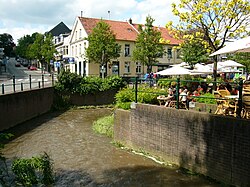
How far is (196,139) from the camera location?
799cm

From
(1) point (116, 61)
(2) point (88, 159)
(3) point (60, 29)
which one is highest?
(3) point (60, 29)

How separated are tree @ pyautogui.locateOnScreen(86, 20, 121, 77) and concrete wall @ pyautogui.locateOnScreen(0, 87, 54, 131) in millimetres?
15475

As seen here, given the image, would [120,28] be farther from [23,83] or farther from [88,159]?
[88,159]

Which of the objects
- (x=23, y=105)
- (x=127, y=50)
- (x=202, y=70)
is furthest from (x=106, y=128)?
(x=127, y=50)

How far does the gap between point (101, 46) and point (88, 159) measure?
2770cm

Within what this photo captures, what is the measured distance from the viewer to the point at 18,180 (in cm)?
545

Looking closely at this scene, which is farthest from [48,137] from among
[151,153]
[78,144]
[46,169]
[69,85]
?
[69,85]

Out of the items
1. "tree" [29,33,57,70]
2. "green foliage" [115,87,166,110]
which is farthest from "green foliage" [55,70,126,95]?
"tree" [29,33,57,70]

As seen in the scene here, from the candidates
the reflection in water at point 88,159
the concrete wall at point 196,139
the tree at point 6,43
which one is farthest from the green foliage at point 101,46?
the tree at point 6,43

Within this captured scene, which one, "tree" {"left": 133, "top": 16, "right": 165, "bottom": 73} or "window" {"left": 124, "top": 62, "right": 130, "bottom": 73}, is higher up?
"tree" {"left": 133, "top": 16, "right": 165, "bottom": 73}

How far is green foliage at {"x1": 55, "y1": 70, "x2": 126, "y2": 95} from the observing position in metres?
23.8

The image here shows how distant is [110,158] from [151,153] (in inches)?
53.5

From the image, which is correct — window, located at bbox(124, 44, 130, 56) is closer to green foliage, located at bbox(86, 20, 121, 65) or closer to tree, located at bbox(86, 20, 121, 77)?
tree, located at bbox(86, 20, 121, 77)

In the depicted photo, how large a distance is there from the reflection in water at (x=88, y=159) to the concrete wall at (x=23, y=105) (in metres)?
0.79
